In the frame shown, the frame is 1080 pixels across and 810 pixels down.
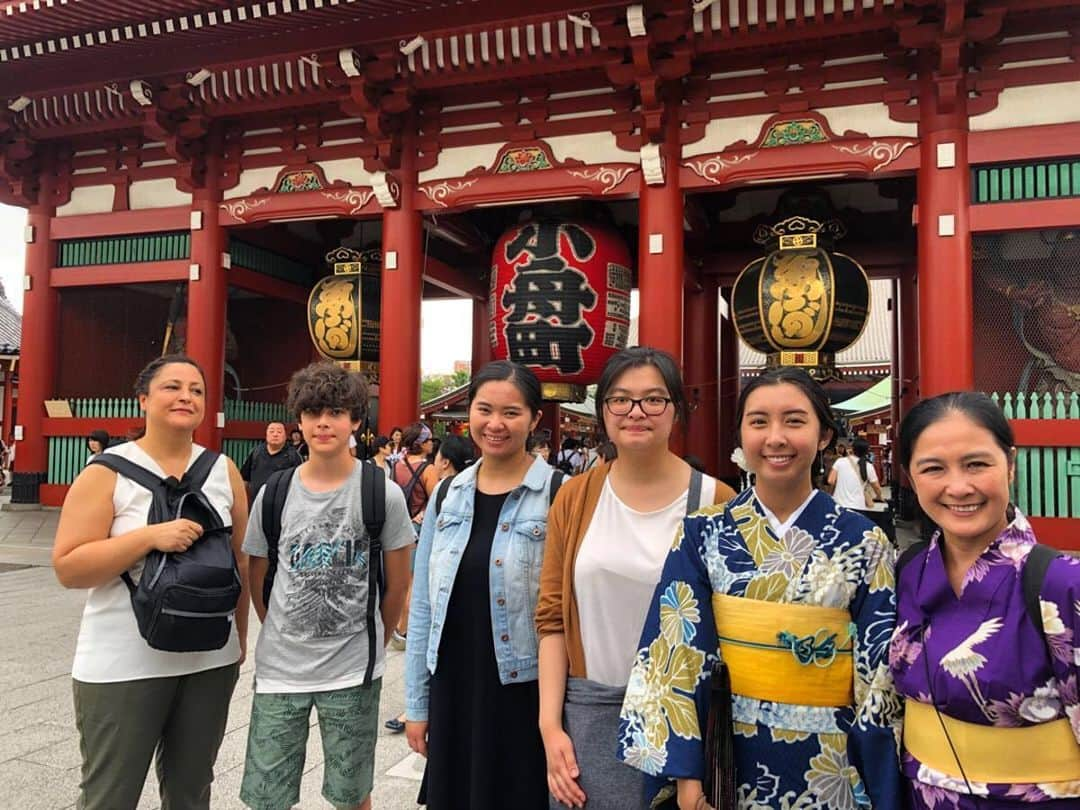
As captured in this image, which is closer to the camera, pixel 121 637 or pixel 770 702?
pixel 770 702

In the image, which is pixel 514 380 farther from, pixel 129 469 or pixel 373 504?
pixel 129 469

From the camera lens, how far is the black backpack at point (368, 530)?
218 cm

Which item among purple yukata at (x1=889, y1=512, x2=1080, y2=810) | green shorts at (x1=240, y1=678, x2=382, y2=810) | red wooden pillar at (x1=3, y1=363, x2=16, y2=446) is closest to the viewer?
purple yukata at (x1=889, y1=512, x2=1080, y2=810)

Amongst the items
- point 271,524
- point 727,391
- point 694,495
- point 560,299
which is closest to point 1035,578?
point 694,495

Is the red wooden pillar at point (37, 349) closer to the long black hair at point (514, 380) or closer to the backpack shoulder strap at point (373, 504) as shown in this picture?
the backpack shoulder strap at point (373, 504)

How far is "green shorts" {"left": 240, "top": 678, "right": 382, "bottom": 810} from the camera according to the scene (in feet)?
6.79

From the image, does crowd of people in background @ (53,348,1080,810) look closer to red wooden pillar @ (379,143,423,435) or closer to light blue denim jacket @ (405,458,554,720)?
light blue denim jacket @ (405,458,554,720)

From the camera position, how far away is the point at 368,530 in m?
2.19

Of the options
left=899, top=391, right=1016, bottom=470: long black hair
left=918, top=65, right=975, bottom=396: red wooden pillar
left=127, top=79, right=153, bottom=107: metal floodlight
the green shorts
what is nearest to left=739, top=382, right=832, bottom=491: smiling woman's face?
left=899, top=391, right=1016, bottom=470: long black hair

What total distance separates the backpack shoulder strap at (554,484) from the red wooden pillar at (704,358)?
8.49m

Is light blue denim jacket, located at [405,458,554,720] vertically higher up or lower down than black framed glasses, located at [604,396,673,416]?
lower down

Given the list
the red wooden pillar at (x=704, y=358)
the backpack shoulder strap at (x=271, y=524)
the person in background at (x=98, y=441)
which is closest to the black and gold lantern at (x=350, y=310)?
the person in background at (x=98, y=441)

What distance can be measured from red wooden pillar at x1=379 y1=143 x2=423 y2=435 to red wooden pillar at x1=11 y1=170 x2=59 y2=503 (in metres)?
4.87

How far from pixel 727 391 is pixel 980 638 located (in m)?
10.8
